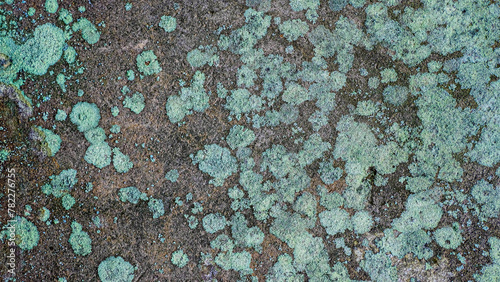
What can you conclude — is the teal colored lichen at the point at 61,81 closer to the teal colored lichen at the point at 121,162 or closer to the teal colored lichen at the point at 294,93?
the teal colored lichen at the point at 121,162

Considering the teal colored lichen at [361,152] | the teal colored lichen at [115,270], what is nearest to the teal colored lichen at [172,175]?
the teal colored lichen at [115,270]

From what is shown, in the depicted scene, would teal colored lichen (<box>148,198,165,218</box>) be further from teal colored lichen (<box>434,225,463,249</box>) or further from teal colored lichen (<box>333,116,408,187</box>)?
teal colored lichen (<box>434,225,463,249</box>)

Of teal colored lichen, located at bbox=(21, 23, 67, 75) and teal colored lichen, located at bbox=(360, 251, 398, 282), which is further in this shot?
teal colored lichen, located at bbox=(360, 251, 398, 282)

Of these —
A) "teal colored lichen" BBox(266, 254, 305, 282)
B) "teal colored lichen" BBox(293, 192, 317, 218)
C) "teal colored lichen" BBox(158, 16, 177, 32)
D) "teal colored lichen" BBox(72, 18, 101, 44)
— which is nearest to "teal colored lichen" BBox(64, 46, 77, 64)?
"teal colored lichen" BBox(72, 18, 101, 44)

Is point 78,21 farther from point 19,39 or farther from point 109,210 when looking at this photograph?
point 109,210

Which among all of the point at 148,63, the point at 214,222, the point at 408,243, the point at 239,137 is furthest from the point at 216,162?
the point at 408,243

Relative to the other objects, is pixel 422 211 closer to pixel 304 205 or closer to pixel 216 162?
pixel 304 205

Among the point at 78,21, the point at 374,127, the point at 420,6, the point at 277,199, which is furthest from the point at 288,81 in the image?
the point at 78,21
